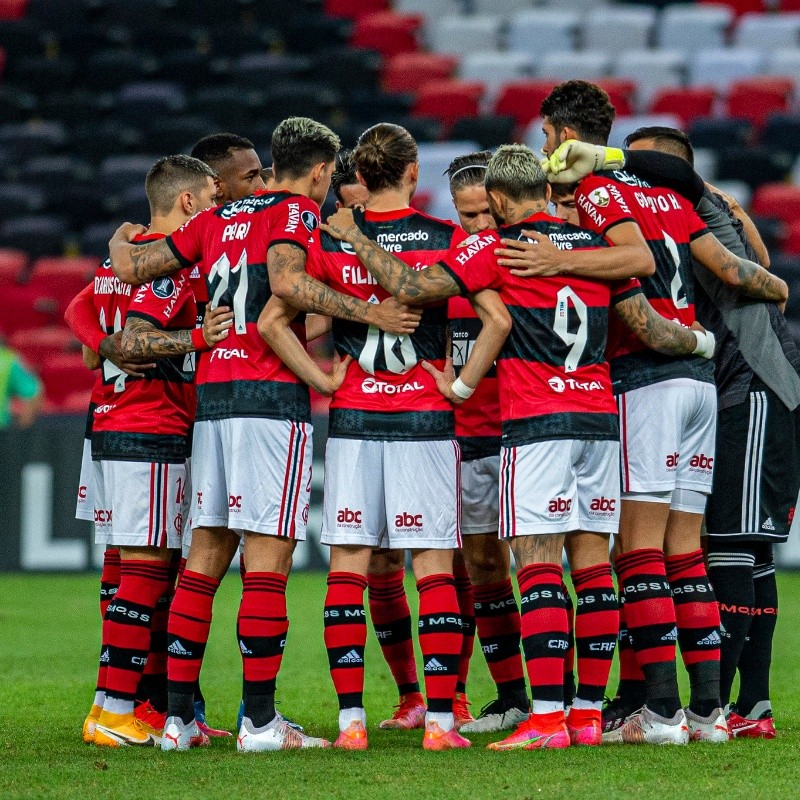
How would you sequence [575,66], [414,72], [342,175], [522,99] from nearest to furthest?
[342,175], [522,99], [575,66], [414,72]

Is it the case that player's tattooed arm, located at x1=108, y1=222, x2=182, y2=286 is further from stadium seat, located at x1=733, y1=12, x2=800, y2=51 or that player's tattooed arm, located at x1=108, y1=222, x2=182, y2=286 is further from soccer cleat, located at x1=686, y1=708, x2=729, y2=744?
stadium seat, located at x1=733, y1=12, x2=800, y2=51

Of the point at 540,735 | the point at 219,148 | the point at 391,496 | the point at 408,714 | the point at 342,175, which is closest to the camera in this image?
the point at 540,735

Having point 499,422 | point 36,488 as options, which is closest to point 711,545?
point 499,422

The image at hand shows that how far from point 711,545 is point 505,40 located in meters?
14.2

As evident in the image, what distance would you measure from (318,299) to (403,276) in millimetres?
326

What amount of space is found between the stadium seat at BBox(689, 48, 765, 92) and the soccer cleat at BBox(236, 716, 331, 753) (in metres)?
13.8

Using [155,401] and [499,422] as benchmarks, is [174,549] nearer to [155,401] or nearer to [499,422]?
[155,401]

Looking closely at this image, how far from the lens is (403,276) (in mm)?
5016

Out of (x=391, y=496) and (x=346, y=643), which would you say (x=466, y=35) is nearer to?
(x=391, y=496)

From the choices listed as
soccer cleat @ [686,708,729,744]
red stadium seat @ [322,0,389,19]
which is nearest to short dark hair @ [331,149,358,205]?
soccer cleat @ [686,708,729,744]

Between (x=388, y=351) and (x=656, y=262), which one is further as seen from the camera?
(x=656, y=262)

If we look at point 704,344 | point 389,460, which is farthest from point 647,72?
point 389,460

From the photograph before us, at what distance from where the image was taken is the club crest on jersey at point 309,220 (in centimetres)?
513

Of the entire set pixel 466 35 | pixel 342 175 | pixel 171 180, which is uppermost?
pixel 466 35
